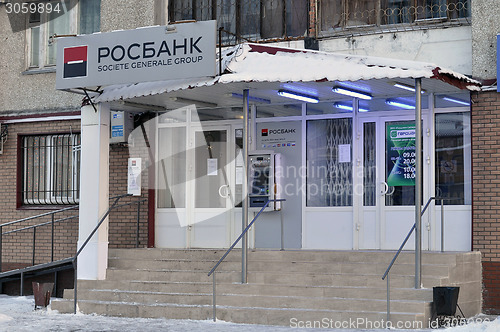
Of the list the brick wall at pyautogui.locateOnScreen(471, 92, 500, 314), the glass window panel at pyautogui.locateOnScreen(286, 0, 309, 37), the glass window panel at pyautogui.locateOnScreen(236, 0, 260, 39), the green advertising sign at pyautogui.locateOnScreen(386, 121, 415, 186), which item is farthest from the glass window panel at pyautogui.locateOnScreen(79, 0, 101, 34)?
the brick wall at pyautogui.locateOnScreen(471, 92, 500, 314)

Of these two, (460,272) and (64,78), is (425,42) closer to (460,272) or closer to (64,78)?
(460,272)

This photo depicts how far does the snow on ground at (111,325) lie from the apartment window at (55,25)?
234 inches

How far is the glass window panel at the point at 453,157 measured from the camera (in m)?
13.0

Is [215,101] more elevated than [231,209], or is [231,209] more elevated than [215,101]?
[215,101]

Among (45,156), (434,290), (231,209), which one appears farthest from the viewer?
(45,156)

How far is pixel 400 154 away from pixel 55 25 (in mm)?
7654

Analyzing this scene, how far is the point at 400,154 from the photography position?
1350 centimetres

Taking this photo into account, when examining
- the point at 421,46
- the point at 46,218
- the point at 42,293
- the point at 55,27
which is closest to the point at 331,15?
the point at 421,46

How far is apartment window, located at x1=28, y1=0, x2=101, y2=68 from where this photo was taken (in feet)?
53.8

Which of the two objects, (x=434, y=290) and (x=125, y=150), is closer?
(x=434, y=290)

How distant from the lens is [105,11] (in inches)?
617

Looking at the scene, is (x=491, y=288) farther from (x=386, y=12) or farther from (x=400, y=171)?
(x=386, y=12)

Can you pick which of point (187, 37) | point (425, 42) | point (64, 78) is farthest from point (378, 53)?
point (64, 78)

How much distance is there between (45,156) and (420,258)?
8.48m
